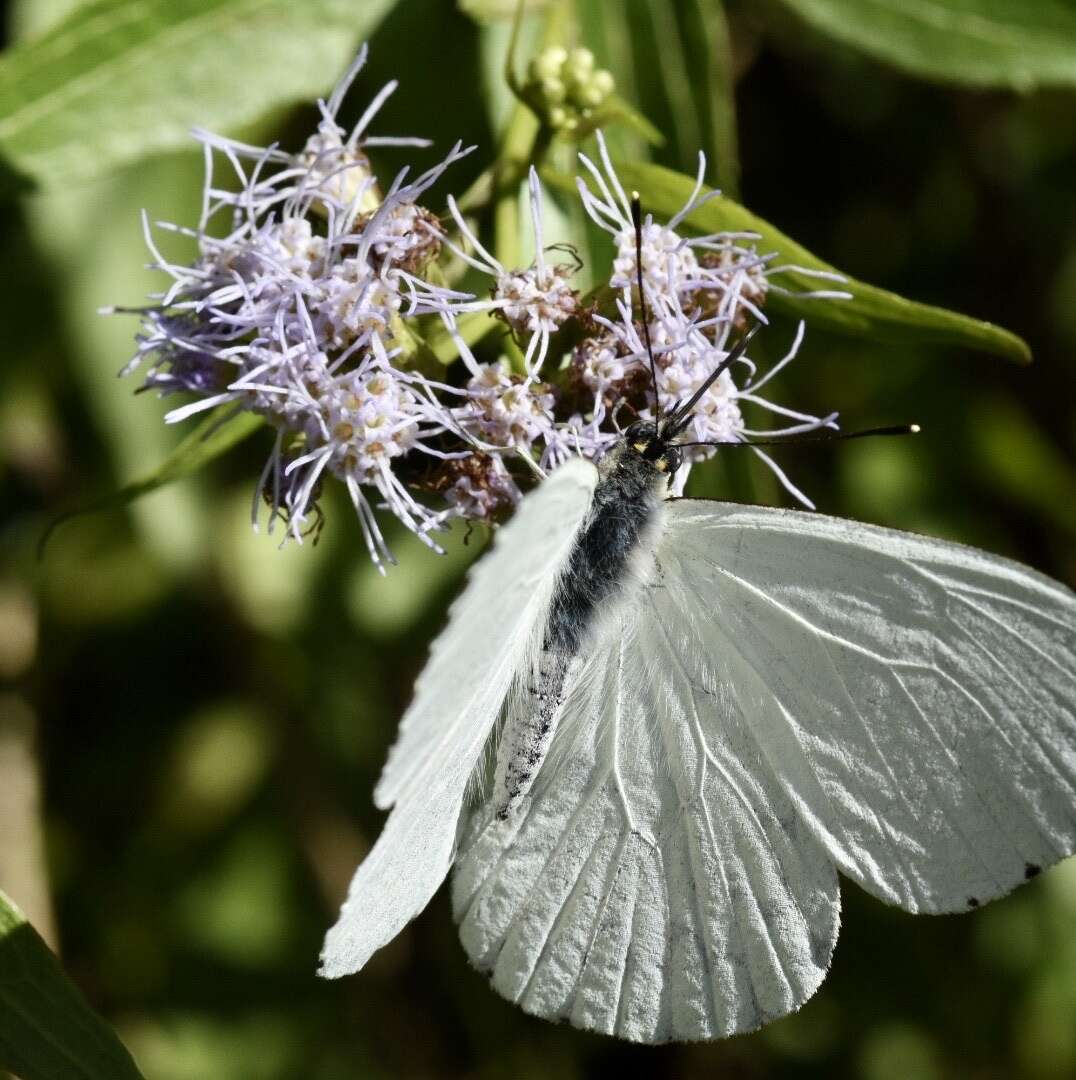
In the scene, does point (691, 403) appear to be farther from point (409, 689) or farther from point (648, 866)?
point (409, 689)

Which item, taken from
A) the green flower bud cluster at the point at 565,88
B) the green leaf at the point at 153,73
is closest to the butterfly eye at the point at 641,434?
the green flower bud cluster at the point at 565,88

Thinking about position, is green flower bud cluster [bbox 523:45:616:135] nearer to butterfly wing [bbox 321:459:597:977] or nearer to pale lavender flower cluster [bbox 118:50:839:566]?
pale lavender flower cluster [bbox 118:50:839:566]

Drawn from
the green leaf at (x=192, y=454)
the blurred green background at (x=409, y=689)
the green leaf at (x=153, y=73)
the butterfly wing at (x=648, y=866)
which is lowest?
the blurred green background at (x=409, y=689)

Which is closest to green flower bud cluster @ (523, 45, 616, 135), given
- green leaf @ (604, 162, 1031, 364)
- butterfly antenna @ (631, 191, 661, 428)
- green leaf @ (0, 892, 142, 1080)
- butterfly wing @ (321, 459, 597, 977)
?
green leaf @ (604, 162, 1031, 364)

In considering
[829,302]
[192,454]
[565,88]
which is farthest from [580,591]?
[565,88]

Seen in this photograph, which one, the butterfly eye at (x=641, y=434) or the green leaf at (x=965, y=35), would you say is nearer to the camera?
the butterfly eye at (x=641, y=434)

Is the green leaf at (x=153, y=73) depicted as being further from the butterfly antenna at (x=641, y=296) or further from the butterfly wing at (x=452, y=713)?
the butterfly wing at (x=452, y=713)
